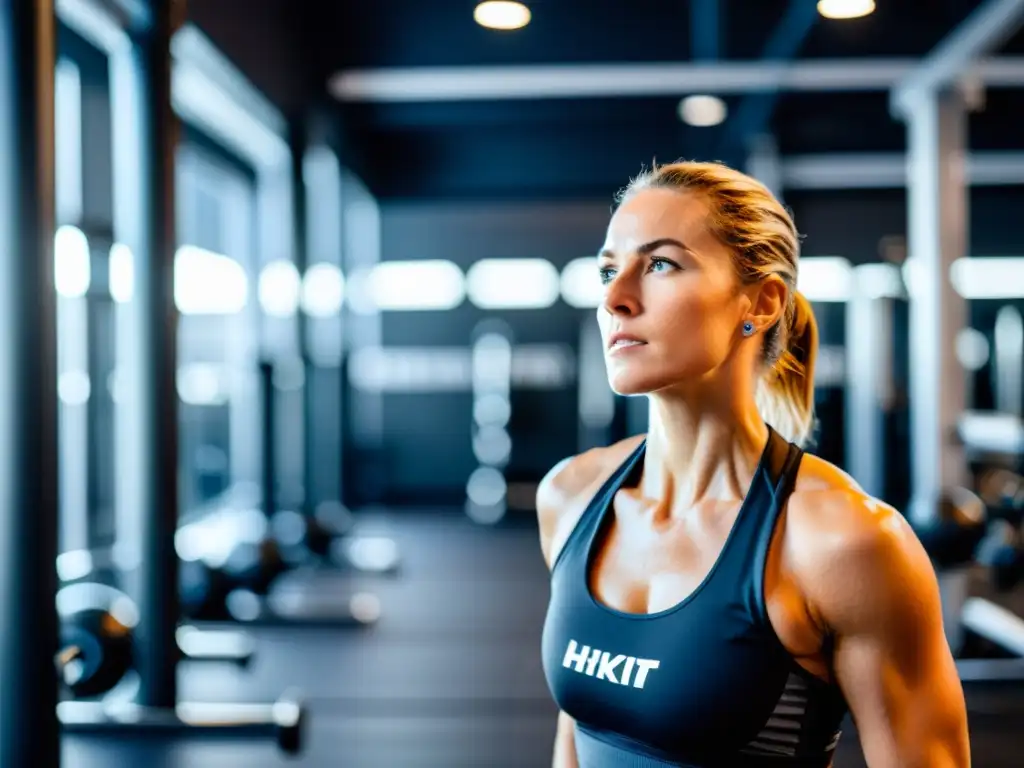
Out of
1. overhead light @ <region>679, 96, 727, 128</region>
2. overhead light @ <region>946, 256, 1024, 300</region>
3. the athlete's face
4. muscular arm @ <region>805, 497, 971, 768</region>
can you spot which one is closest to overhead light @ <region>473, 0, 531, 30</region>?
overhead light @ <region>679, 96, 727, 128</region>

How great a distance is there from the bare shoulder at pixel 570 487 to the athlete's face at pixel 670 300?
0.66 ft

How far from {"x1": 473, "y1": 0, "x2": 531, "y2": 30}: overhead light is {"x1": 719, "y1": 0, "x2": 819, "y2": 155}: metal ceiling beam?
1091 millimetres

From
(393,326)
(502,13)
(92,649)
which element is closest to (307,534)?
(92,649)

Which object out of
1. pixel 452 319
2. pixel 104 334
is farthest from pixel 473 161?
pixel 104 334

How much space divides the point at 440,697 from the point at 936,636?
7.70ft

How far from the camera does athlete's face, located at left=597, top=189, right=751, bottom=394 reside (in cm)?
85

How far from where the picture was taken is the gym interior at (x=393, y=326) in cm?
236

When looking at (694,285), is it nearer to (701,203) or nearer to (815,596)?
(701,203)

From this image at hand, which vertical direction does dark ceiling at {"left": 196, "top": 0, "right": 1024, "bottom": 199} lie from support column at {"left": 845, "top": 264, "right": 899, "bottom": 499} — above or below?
above

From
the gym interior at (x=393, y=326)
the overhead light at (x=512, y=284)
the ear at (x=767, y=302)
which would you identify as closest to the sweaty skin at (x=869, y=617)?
the ear at (x=767, y=302)

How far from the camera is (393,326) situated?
7.56 metres

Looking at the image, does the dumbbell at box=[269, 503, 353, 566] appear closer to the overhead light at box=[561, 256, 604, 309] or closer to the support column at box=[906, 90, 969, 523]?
the support column at box=[906, 90, 969, 523]

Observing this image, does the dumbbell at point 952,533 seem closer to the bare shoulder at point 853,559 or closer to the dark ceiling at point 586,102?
the dark ceiling at point 586,102

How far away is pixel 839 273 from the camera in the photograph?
756 centimetres
